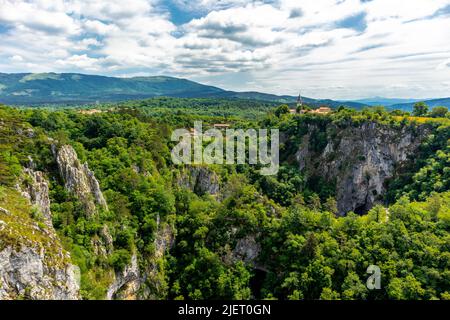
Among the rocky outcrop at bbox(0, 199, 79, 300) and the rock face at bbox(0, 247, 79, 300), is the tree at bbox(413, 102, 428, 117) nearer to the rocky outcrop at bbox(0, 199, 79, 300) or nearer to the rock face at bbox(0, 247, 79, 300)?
the rocky outcrop at bbox(0, 199, 79, 300)

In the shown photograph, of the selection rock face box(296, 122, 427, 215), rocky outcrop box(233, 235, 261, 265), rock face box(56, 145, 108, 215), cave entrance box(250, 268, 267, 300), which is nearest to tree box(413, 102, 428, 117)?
rock face box(296, 122, 427, 215)

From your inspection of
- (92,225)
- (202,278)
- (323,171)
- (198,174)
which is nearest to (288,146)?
(323,171)

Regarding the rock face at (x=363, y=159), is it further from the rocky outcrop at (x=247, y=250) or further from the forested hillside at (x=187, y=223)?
the rocky outcrop at (x=247, y=250)

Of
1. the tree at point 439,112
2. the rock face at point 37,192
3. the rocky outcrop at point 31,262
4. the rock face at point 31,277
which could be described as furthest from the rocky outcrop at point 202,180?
the tree at point 439,112

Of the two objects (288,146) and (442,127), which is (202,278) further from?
(442,127)

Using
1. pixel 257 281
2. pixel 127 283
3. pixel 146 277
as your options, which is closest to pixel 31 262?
pixel 127 283

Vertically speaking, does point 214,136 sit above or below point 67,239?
above
